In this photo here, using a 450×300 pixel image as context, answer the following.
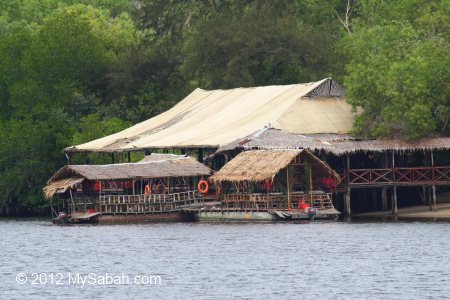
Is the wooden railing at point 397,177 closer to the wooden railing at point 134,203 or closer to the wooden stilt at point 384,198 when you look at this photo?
the wooden stilt at point 384,198

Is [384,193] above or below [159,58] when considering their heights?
below

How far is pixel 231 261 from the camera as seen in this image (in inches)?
2210

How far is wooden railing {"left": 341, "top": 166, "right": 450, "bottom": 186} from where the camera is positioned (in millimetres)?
76625

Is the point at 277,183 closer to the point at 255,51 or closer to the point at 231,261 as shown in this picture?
the point at 231,261

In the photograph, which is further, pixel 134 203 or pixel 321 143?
pixel 134 203

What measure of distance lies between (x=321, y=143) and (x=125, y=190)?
435 inches

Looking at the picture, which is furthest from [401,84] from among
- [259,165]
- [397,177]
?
[259,165]

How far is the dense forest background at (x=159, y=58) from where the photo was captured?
91.4m

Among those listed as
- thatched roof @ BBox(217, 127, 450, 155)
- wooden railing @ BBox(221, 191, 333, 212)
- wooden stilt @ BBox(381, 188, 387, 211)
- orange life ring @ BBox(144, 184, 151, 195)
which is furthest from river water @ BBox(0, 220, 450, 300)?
wooden stilt @ BBox(381, 188, 387, 211)

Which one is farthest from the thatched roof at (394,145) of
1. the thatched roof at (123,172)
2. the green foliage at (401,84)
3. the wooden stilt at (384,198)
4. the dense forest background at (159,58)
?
the thatched roof at (123,172)

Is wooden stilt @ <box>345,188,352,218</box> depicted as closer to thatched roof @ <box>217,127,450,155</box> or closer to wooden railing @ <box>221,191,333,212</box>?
thatched roof @ <box>217,127,450,155</box>

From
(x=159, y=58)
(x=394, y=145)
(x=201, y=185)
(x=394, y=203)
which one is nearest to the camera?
(x=394, y=145)

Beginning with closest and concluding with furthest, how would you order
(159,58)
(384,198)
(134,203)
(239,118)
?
(134,203), (384,198), (239,118), (159,58)

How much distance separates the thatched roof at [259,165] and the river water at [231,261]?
2.43m
